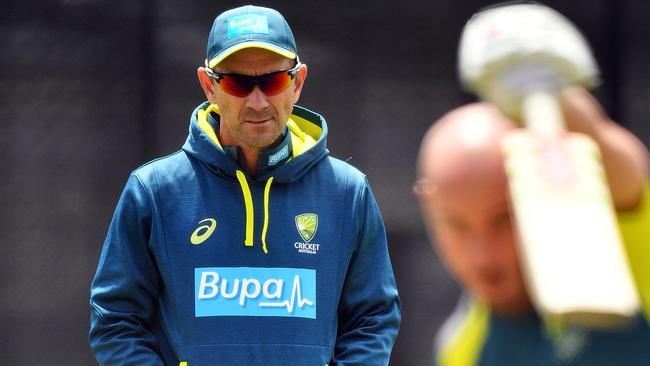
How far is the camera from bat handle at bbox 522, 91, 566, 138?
1.01m

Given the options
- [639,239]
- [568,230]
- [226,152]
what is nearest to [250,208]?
[226,152]

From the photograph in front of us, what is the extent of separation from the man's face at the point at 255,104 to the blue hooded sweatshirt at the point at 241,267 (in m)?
0.09

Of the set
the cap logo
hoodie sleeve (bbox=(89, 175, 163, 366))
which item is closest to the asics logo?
hoodie sleeve (bbox=(89, 175, 163, 366))

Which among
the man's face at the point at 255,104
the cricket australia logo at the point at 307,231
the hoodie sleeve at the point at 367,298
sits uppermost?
the man's face at the point at 255,104

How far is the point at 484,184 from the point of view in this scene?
105 cm

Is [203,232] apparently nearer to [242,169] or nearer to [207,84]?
[242,169]

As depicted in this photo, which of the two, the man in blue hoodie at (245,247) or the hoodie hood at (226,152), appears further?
the hoodie hood at (226,152)

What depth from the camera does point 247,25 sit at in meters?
2.80

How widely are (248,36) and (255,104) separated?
0.15 meters

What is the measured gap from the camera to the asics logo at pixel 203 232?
2.82 meters

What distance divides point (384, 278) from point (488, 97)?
75.7 inches

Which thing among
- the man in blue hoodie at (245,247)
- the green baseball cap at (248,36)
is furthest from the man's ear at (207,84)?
the green baseball cap at (248,36)

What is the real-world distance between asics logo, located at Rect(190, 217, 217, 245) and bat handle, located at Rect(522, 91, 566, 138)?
1837mm

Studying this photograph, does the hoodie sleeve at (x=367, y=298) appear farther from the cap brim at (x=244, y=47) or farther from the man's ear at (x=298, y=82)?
the cap brim at (x=244, y=47)
